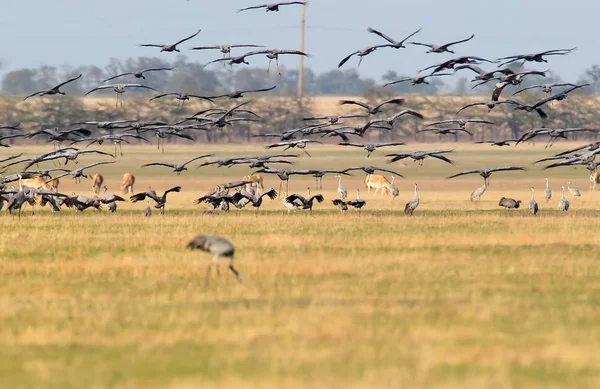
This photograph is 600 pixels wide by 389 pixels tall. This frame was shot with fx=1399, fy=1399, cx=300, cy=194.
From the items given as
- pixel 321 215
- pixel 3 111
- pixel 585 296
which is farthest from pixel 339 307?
pixel 3 111

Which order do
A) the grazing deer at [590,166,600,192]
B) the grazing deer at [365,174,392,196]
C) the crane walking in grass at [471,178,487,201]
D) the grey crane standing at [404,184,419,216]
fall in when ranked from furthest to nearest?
the grazing deer at [590,166,600,192], the grazing deer at [365,174,392,196], the crane walking in grass at [471,178,487,201], the grey crane standing at [404,184,419,216]

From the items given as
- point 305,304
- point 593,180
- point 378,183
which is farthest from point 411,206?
point 593,180

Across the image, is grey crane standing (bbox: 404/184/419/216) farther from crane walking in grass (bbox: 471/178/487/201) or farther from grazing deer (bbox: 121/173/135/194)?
grazing deer (bbox: 121/173/135/194)

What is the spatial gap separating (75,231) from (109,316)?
15.7 m

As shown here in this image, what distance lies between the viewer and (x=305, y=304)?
18.3m

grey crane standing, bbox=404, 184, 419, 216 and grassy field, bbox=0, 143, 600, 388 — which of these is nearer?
grassy field, bbox=0, 143, 600, 388

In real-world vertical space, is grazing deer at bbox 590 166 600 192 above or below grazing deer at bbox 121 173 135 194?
above

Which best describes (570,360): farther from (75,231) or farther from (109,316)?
(75,231)

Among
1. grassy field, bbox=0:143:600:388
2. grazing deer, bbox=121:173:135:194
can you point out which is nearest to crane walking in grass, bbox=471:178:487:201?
grassy field, bbox=0:143:600:388

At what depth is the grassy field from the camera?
1363 centimetres

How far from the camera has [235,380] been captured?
12992mm

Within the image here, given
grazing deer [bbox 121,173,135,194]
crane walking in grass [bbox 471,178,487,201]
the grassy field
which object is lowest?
grazing deer [bbox 121,173,135,194]

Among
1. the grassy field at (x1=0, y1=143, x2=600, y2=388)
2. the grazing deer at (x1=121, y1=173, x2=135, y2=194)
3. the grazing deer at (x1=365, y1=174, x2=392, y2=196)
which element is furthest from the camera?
the grazing deer at (x1=121, y1=173, x2=135, y2=194)

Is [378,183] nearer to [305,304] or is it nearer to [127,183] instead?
[127,183]
